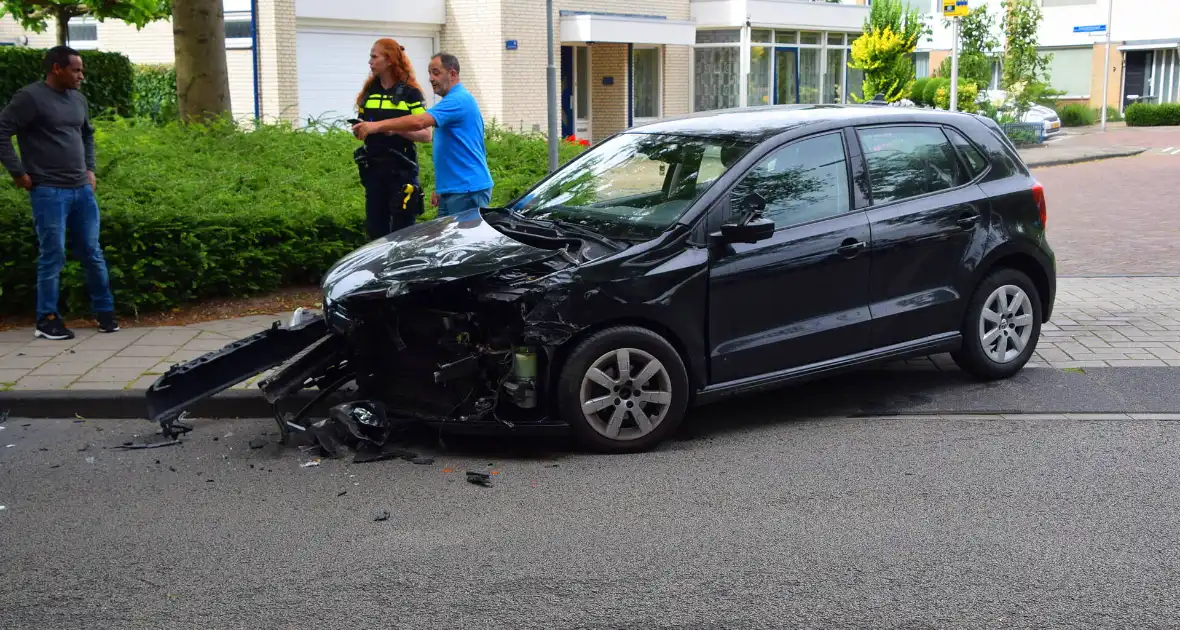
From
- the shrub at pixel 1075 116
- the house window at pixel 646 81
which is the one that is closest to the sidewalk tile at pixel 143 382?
the house window at pixel 646 81

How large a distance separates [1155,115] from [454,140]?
41.5m

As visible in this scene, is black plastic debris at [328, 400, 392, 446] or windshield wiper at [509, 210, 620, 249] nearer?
black plastic debris at [328, 400, 392, 446]

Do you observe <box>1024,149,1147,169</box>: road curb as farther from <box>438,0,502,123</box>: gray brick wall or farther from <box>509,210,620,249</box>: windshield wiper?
<box>509,210,620,249</box>: windshield wiper

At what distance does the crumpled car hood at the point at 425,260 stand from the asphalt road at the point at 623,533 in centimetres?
85

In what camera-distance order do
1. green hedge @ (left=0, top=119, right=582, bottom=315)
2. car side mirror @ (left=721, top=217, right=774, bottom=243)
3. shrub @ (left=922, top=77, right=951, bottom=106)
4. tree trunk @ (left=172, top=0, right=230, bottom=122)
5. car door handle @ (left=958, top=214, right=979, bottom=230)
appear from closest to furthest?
1. car side mirror @ (left=721, top=217, right=774, bottom=243)
2. car door handle @ (left=958, top=214, right=979, bottom=230)
3. green hedge @ (left=0, top=119, right=582, bottom=315)
4. tree trunk @ (left=172, top=0, right=230, bottom=122)
5. shrub @ (left=922, top=77, right=951, bottom=106)

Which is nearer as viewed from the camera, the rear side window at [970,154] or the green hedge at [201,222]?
the rear side window at [970,154]

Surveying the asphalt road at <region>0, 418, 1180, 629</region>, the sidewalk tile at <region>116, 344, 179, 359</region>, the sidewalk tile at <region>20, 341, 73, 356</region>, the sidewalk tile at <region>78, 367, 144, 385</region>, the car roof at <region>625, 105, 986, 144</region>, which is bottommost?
the asphalt road at <region>0, 418, 1180, 629</region>

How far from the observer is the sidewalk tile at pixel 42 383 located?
688 centimetres

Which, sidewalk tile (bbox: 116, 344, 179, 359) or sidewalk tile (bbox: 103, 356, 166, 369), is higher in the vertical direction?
sidewalk tile (bbox: 116, 344, 179, 359)

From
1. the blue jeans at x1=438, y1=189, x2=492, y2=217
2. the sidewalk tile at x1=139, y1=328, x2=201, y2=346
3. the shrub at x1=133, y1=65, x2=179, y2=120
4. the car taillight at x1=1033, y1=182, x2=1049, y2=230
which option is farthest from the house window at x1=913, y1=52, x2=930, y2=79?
the sidewalk tile at x1=139, y1=328, x2=201, y2=346

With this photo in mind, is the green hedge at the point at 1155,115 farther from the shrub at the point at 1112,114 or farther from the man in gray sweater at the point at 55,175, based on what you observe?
the man in gray sweater at the point at 55,175

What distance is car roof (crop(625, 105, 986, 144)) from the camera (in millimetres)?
6586

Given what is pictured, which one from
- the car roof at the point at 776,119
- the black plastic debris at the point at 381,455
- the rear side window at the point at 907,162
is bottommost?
the black plastic debris at the point at 381,455

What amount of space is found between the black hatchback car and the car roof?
0.06ft
